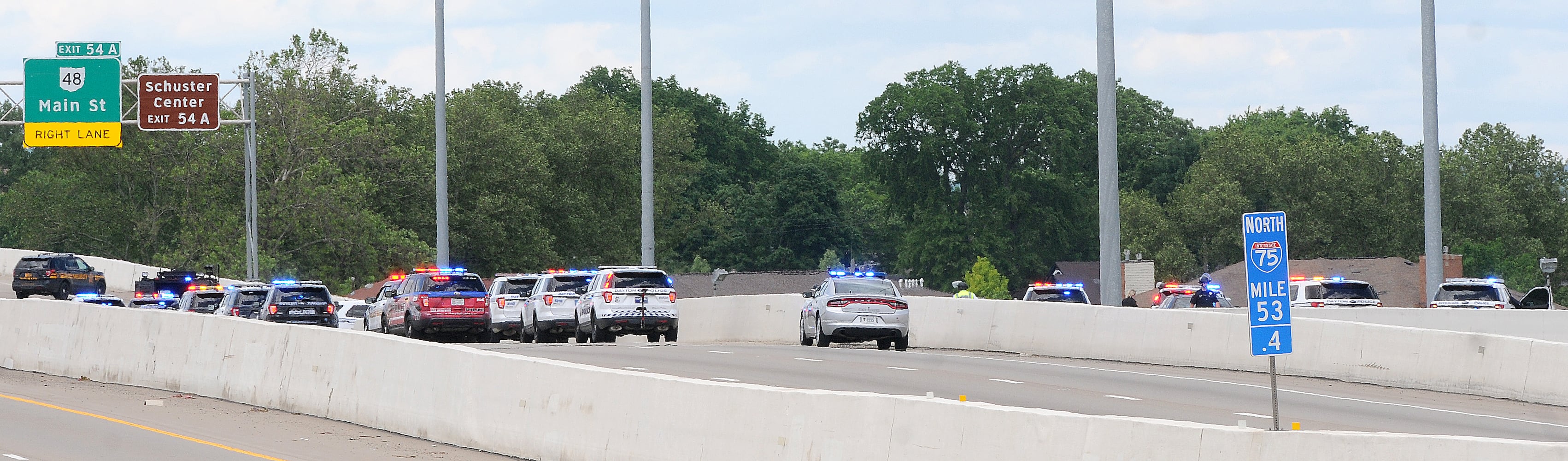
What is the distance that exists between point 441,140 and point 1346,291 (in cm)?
2054

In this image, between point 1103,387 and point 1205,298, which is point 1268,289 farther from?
point 1205,298

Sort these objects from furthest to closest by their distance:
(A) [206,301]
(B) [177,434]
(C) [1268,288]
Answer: (A) [206,301]
(B) [177,434]
(C) [1268,288]

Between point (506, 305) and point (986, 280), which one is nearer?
point (506, 305)

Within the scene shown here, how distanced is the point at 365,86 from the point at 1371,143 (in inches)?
2121

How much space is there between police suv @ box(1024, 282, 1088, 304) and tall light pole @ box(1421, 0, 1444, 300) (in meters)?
6.81

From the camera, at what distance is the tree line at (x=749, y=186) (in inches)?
2982

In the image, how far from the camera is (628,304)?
33094mm

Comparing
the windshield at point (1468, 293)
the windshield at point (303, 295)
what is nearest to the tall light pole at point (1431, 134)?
the windshield at point (1468, 293)

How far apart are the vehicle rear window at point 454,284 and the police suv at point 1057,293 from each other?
1098 cm

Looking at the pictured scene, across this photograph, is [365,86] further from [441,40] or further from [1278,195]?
[1278,195]

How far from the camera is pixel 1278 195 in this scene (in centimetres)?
9819

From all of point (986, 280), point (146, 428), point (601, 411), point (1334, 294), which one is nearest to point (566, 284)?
point (146, 428)

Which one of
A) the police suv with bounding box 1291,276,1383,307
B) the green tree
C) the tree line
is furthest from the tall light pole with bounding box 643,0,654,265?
the green tree

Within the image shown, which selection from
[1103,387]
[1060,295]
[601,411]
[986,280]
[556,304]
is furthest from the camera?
[986,280]
